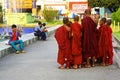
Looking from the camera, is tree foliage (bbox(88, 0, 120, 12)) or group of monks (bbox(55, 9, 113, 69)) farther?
tree foliage (bbox(88, 0, 120, 12))

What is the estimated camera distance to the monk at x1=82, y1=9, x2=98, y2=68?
38.2 feet

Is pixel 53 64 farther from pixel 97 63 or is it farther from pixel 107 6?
pixel 107 6

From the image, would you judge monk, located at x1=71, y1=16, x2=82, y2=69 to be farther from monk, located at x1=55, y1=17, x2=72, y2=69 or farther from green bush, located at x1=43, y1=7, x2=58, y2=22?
green bush, located at x1=43, y1=7, x2=58, y2=22

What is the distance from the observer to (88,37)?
11648 mm

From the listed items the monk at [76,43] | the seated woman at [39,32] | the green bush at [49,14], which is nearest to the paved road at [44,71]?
→ the monk at [76,43]

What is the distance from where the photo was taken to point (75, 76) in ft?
33.8

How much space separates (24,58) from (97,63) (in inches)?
119

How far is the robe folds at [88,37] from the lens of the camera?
1163 cm

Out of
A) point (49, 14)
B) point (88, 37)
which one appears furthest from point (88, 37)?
point (49, 14)

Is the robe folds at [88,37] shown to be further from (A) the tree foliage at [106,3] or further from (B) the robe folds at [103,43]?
(A) the tree foliage at [106,3]

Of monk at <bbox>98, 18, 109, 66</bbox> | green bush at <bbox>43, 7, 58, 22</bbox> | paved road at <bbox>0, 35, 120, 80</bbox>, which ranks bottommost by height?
green bush at <bbox>43, 7, 58, 22</bbox>

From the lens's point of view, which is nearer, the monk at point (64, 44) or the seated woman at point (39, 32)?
the monk at point (64, 44)

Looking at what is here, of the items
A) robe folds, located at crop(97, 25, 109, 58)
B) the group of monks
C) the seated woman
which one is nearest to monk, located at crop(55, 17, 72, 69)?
the group of monks

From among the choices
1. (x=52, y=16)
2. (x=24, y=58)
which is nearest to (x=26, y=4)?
(x=52, y=16)
